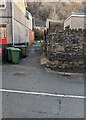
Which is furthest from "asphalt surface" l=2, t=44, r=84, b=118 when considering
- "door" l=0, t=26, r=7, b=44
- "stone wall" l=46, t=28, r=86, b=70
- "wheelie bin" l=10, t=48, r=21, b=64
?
"door" l=0, t=26, r=7, b=44

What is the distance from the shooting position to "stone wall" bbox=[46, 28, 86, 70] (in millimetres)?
14469

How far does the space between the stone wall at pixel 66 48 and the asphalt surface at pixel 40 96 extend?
1282 mm

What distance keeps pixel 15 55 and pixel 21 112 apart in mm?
9628

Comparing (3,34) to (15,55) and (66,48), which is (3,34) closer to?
(15,55)

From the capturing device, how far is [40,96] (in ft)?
27.5

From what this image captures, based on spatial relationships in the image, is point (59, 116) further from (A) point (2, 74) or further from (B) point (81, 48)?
(B) point (81, 48)

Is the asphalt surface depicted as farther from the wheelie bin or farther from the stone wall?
the wheelie bin

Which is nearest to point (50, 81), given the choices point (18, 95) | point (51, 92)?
point (51, 92)

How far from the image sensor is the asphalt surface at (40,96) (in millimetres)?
6566

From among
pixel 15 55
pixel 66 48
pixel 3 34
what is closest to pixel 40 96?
pixel 66 48

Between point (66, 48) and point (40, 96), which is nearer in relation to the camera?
point (40, 96)

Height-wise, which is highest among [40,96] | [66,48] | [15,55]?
[66,48]

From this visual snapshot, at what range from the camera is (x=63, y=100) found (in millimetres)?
7992

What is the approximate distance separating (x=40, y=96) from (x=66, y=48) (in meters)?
6.71
